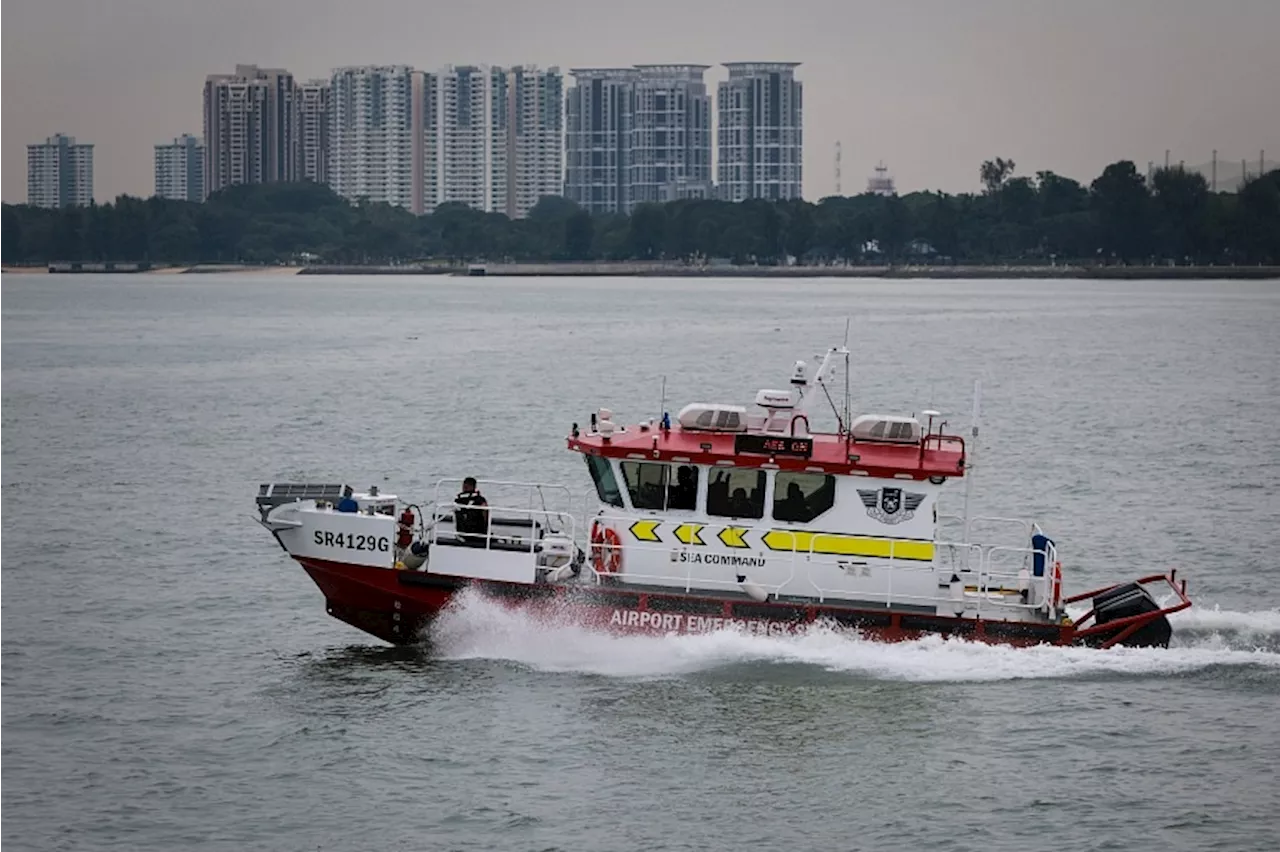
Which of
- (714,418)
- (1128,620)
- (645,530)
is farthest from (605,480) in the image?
(1128,620)

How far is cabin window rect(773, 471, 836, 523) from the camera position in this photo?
26.5m

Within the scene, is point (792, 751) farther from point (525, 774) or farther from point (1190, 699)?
point (1190, 699)

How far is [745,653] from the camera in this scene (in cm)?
2631

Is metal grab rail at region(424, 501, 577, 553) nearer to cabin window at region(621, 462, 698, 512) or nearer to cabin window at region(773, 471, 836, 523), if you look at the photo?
cabin window at region(621, 462, 698, 512)

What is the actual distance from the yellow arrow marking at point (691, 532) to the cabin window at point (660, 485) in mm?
221

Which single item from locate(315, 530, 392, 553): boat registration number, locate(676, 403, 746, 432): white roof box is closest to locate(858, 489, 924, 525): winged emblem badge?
locate(676, 403, 746, 432): white roof box

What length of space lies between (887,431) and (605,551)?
4.05 m

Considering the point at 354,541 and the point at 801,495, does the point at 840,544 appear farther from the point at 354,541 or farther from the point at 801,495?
the point at 354,541

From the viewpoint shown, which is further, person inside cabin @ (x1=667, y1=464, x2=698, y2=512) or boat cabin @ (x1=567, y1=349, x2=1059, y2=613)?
person inside cabin @ (x1=667, y1=464, x2=698, y2=512)

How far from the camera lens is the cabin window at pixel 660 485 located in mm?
26672

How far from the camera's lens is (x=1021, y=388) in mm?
83625

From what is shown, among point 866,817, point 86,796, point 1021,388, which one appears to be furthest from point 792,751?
point 1021,388

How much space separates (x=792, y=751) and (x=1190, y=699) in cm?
579

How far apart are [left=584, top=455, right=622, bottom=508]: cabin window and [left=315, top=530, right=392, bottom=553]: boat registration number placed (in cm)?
283
